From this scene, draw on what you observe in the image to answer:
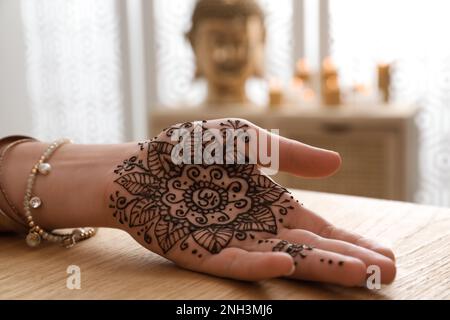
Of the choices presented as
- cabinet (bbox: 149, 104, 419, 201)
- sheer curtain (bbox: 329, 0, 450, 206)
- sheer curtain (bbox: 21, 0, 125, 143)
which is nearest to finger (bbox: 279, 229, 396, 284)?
cabinet (bbox: 149, 104, 419, 201)

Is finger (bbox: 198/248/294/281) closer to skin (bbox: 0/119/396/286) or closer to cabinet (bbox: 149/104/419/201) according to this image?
skin (bbox: 0/119/396/286)

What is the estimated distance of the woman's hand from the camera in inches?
22.6

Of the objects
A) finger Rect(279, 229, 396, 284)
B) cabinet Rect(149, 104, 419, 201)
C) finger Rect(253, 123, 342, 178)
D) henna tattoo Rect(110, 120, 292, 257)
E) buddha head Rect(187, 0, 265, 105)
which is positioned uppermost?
buddha head Rect(187, 0, 265, 105)

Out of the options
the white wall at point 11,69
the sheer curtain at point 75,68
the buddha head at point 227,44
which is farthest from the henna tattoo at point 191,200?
the white wall at point 11,69

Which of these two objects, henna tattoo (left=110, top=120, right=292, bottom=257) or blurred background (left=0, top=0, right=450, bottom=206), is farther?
blurred background (left=0, top=0, right=450, bottom=206)

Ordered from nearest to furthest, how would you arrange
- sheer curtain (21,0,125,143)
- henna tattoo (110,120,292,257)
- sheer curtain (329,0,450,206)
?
henna tattoo (110,120,292,257) → sheer curtain (329,0,450,206) → sheer curtain (21,0,125,143)

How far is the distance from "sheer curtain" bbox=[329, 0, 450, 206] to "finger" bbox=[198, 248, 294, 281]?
1908mm

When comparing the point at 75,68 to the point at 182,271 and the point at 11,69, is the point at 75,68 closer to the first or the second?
the point at 11,69

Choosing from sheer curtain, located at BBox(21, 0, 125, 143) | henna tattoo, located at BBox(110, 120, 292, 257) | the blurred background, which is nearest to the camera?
henna tattoo, located at BBox(110, 120, 292, 257)

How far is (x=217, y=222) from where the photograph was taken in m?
0.66

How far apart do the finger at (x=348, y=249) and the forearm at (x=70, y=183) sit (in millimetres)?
232

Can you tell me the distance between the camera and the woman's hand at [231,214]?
0.57 m

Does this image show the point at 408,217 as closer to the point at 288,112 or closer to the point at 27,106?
the point at 288,112

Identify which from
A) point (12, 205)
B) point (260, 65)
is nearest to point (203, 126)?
point (12, 205)
